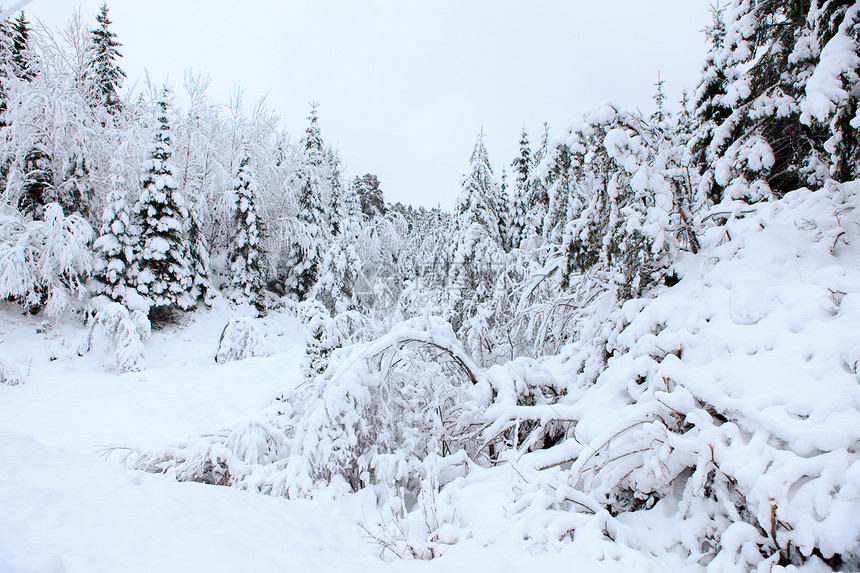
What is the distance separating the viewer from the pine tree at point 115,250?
15.0 metres

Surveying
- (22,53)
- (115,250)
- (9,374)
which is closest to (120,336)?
(115,250)

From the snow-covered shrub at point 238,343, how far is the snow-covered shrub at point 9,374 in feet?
19.5

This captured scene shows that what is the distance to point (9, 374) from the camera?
821cm

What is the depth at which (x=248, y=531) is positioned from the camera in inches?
99.4

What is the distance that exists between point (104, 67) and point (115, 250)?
11.6 m

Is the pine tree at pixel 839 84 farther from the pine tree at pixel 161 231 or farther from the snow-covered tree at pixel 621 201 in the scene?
the pine tree at pixel 161 231

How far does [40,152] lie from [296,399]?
1802 cm

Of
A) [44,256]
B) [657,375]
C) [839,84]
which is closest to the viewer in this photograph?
[657,375]

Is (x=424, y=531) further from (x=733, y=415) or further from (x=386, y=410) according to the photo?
(x=733, y=415)

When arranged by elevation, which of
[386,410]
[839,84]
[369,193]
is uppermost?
[369,193]

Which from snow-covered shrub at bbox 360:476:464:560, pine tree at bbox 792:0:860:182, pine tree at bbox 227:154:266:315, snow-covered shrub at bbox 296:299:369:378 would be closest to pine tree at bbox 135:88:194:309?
pine tree at bbox 227:154:266:315

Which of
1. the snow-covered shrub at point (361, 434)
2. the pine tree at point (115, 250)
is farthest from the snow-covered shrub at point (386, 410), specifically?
the pine tree at point (115, 250)

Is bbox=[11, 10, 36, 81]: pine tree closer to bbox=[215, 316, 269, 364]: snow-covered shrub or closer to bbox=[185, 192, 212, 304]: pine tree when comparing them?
bbox=[185, 192, 212, 304]: pine tree

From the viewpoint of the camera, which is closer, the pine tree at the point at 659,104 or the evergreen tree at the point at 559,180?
the evergreen tree at the point at 559,180
